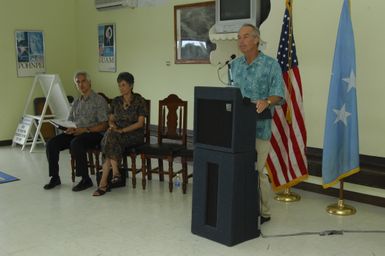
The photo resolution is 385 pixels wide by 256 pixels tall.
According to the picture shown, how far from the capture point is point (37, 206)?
423 cm

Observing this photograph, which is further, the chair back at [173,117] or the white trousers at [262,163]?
the chair back at [173,117]

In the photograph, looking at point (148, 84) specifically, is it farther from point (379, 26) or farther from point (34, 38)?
point (379, 26)

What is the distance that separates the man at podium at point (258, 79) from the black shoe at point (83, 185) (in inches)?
82.0

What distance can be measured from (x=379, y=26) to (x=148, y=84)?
354 centimetres

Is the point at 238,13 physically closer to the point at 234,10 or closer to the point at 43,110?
the point at 234,10

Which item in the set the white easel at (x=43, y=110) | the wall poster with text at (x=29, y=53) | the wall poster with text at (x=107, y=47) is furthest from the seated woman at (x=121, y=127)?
the wall poster with text at (x=29, y=53)

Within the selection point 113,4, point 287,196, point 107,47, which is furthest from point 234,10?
point 107,47

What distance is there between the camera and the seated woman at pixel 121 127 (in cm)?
460

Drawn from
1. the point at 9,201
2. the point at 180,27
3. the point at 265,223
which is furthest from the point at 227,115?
the point at 180,27

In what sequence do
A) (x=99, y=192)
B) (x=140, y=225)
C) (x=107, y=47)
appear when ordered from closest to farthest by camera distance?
(x=140, y=225), (x=99, y=192), (x=107, y=47)

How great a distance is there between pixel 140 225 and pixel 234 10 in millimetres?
2433

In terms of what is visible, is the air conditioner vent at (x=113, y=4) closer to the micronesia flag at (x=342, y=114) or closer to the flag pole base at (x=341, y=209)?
the micronesia flag at (x=342, y=114)

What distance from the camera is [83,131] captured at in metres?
4.89

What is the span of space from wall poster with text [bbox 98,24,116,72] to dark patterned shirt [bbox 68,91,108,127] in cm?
246
